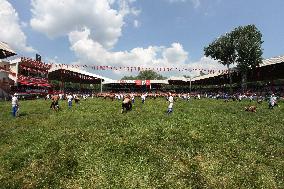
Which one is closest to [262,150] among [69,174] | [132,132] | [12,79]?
[132,132]

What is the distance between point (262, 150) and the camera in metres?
17.6

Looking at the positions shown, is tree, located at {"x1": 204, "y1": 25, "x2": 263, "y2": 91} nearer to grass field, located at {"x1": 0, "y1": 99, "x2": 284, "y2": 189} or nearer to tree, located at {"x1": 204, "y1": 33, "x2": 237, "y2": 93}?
tree, located at {"x1": 204, "y1": 33, "x2": 237, "y2": 93}

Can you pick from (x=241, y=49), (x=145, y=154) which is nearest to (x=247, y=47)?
(x=241, y=49)

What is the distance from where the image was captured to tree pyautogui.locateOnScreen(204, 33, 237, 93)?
67.1 m

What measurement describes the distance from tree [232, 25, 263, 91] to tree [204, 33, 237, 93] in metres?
1.22

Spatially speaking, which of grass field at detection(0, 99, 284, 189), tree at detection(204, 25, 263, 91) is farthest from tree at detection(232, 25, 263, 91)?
grass field at detection(0, 99, 284, 189)

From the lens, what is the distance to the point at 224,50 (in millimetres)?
67500

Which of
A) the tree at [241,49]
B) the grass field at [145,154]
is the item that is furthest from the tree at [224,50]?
the grass field at [145,154]

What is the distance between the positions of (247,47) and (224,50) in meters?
5.33

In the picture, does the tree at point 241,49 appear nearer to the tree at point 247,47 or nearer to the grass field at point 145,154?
the tree at point 247,47

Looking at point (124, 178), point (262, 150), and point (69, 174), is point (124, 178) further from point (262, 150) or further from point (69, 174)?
point (262, 150)

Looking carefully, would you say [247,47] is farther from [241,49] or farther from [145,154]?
[145,154]

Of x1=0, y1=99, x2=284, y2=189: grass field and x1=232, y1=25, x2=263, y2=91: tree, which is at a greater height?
x1=232, y1=25, x2=263, y2=91: tree

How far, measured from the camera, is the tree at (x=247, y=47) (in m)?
62.0
